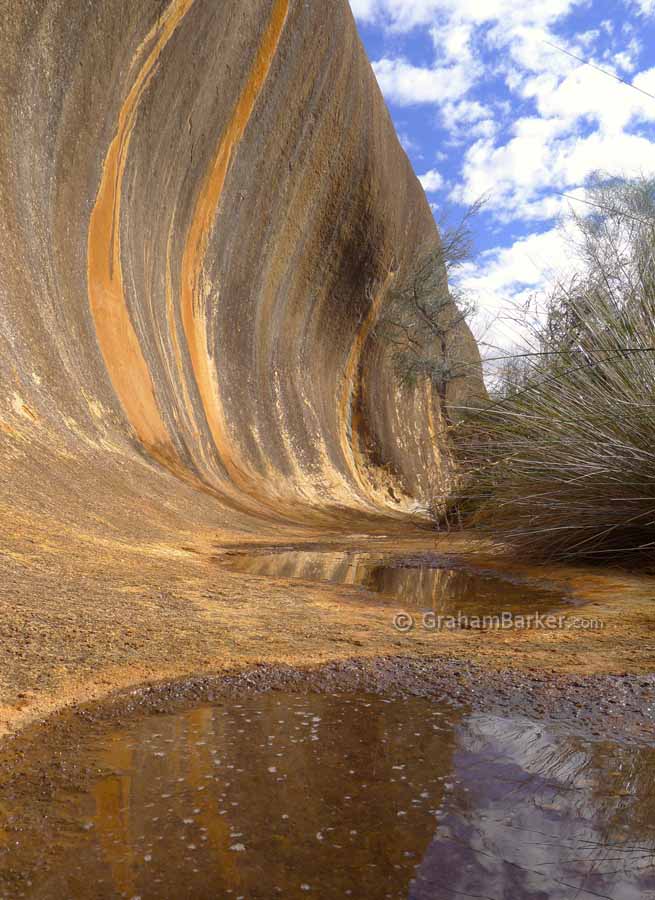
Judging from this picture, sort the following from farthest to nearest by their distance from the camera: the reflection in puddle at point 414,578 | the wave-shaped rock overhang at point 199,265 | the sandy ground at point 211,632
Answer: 1. the wave-shaped rock overhang at point 199,265
2. the reflection in puddle at point 414,578
3. the sandy ground at point 211,632

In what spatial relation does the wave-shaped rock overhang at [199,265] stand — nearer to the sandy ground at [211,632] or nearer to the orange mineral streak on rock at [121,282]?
the orange mineral streak on rock at [121,282]

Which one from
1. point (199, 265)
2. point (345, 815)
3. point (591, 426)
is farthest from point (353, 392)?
point (345, 815)

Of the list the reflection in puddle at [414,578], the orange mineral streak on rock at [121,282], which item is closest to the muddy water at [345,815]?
the reflection in puddle at [414,578]

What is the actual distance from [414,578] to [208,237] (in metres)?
10.5

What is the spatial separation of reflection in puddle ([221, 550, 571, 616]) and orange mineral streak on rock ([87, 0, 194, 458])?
4.76 m

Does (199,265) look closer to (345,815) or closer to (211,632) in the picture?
(211,632)

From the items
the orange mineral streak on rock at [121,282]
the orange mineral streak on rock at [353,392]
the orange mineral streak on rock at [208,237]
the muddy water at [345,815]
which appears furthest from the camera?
the orange mineral streak on rock at [353,392]

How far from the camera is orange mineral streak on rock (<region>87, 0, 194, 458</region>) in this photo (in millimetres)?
10492

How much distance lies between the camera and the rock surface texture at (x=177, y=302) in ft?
17.7

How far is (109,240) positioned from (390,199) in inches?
417

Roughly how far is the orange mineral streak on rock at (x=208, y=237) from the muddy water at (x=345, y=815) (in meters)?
11.4

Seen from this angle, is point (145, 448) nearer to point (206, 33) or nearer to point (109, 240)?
point (109, 240)

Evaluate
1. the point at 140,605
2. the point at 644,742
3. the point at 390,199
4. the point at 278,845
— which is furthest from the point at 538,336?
the point at 390,199

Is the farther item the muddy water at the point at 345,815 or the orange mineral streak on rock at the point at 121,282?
the orange mineral streak on rock at the point at 121,282
